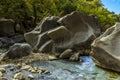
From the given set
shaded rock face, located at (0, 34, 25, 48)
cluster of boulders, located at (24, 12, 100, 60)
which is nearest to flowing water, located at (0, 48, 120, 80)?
cluster of boulders, located at (24, 12, 100, 60)

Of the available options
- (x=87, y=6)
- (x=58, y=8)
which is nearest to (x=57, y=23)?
(x=58, y=8)

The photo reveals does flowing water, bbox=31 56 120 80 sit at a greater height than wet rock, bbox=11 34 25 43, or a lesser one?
lesser

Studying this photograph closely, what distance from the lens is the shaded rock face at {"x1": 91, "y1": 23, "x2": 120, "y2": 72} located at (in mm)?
22891

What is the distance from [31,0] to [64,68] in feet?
84.5

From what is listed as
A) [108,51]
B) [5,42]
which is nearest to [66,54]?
[108,51]

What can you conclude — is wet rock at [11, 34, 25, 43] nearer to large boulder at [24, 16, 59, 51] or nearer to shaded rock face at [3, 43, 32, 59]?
large boulder at [24, 16, 59, 51]

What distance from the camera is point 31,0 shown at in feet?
158

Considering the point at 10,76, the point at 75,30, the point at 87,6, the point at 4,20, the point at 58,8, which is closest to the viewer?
the point at 10,76

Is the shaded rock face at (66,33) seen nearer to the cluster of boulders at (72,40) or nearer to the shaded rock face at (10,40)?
the cluster of boulders at (72,40)

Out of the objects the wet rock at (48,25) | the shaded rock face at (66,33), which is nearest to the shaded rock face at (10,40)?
the shaded rock face at (66,33)

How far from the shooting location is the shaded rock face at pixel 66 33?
31.5 metres

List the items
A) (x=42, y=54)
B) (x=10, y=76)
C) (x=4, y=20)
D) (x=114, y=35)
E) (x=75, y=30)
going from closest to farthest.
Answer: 1. (x=10, y=76)
2. (x=114, y=35)
3. (x=42, y=54)
4. (x=75, y=30)
5. (x=4, y=20)

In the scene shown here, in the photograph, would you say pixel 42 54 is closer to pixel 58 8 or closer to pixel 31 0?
pixel 31 0

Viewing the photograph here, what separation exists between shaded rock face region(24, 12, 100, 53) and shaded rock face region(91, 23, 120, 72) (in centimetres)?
713
